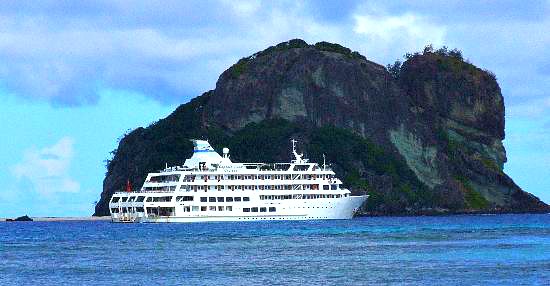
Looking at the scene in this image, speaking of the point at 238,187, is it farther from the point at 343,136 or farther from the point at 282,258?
the point at 282,258

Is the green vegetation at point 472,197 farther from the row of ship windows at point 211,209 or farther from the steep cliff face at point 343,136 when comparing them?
the row of ship windows at point 211,209

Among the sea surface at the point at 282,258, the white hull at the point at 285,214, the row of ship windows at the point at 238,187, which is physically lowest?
the sea surface at the point at 282,258

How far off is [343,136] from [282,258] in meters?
118

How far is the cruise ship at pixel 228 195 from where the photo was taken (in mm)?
128750

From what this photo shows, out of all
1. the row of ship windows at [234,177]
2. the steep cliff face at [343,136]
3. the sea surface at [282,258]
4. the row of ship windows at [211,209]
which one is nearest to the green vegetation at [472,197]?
the steep cliff face at [343,136]

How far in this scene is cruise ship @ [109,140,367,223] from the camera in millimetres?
128750

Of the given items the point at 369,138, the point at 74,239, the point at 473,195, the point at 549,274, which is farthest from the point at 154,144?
the point at 549,274

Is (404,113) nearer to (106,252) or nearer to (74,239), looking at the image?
(74,239)

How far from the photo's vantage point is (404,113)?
19162 centimetres

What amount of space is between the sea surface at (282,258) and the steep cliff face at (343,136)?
80312 millimetres

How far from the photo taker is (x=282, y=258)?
66750 millimetres

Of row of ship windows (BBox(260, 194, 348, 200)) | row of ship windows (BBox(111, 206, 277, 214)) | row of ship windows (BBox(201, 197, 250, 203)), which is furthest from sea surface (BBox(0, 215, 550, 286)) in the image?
row of ship windows (BBox(260, 194, 348, 200))

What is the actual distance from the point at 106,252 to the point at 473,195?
12376cm

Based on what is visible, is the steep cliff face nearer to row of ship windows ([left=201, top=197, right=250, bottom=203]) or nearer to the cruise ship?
the cruise ship
